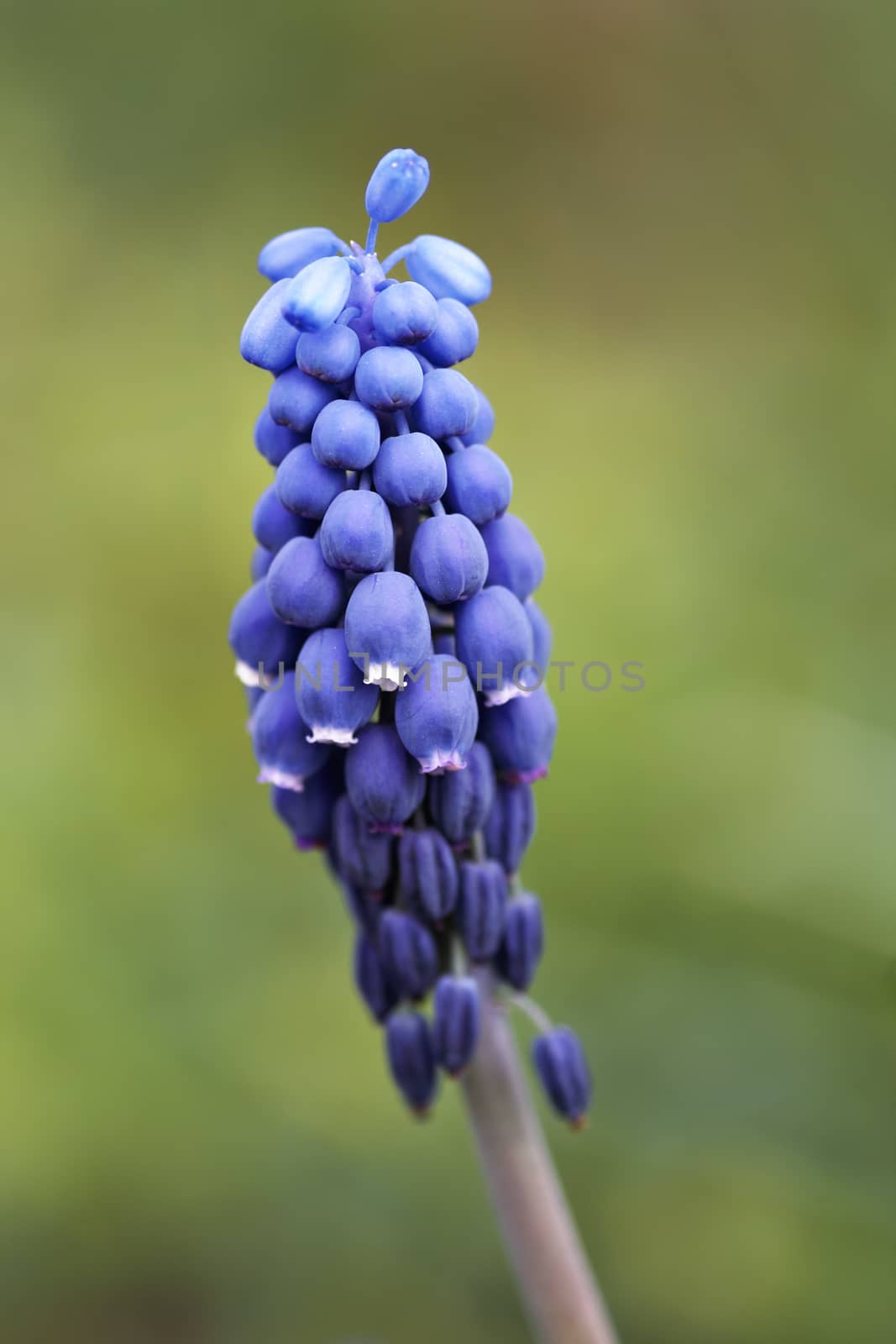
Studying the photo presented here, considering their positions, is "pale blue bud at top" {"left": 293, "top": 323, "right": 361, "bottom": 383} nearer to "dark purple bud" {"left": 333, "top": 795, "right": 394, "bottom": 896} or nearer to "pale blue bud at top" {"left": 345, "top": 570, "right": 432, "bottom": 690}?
"pale blue bud at top" {"left": 345, "top": 570, "right": 432, "bottom": 690}

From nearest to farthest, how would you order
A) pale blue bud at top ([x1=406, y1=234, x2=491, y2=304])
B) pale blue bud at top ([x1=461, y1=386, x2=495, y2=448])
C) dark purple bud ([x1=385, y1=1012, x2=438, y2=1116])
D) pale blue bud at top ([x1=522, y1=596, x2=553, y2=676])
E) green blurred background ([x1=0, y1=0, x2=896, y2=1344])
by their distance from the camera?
pale blue bud at top ([x1=406, y1=234, x2=491, y2=304]), pale blue bud at top ([x1=461, y1=386, x2=495, y2=448]), pale blue bud at top ([x1=522, y1=596, x2=553, y2=676]), dark purple bud ([x1=385, y1=1012, x2=438, y2=1116]), green blurred background ([x1=0, y1=0, x2=896, y2=1344])

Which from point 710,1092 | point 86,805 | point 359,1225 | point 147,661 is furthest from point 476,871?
point 147,661

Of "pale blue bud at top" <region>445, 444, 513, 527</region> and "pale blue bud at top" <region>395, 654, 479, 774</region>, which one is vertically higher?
"pale blue bud at top" <region>445, 444, 513, 527</region>

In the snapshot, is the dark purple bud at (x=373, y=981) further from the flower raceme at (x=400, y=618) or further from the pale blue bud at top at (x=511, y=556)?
the pale blue bud at top at (x=511, y=556)

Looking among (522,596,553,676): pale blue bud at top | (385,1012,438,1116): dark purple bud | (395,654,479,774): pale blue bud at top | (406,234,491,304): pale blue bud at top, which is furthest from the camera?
(385,1012,438,1116): dark purple bud

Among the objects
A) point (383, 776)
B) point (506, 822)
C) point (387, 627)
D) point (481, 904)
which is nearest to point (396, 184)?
point (387, 627)

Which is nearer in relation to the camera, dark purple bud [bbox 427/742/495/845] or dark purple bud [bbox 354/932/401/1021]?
dark purple bud [bbox 427/742/495/845]

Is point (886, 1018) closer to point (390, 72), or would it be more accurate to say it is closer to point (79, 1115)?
point (79, 1115)

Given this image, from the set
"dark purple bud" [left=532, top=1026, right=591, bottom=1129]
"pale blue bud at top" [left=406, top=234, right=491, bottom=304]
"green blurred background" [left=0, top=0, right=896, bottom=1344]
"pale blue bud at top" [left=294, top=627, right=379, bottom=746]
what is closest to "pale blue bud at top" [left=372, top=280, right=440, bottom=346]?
"pale blue bud at top" [left=406, top=234, right=491, bottom=304]
